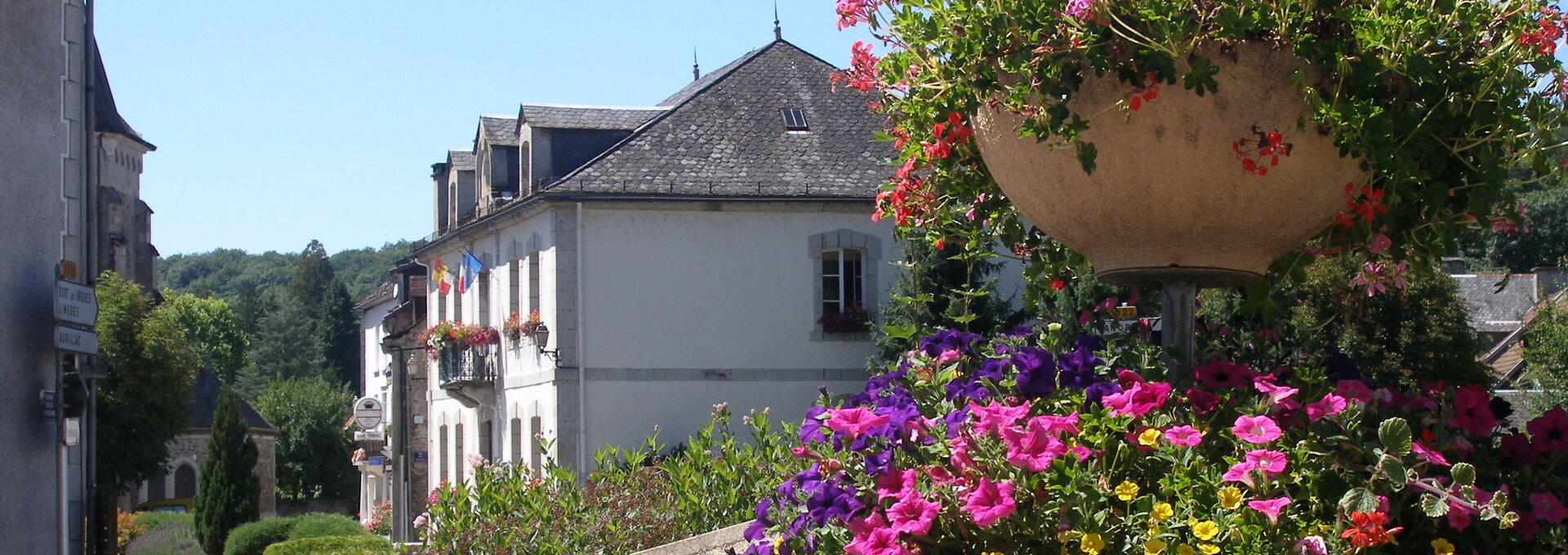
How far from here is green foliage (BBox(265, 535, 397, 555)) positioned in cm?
1744

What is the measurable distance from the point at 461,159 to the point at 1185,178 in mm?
27749

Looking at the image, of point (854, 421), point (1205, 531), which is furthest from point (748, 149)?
point (1205, 531)

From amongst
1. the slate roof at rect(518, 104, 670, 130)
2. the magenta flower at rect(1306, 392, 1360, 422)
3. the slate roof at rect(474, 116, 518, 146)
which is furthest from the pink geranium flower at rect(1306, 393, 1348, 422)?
the slate roof at rect(474, 116, 518, 146)

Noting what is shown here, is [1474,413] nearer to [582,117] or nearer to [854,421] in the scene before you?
[854,421]

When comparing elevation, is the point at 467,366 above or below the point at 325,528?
above

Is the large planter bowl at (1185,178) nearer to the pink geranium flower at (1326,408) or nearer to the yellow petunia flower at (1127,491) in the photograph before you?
the pink geranium flower at (1326,408)

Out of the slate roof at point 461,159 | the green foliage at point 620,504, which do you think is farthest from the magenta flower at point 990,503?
the slate roof at point 461,159

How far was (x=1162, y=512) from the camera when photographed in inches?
118

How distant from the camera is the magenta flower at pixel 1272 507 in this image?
2926mm

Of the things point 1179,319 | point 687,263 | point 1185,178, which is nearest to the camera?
point 1185,178

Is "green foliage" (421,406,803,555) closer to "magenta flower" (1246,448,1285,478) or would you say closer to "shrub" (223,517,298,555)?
"magenta flower" (1246,448,1285,478)

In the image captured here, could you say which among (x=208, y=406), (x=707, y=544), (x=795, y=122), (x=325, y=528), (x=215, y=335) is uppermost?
(x=795, y=122)

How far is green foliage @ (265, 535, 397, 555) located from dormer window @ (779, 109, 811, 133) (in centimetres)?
934

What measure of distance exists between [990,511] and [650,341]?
68.0ft
